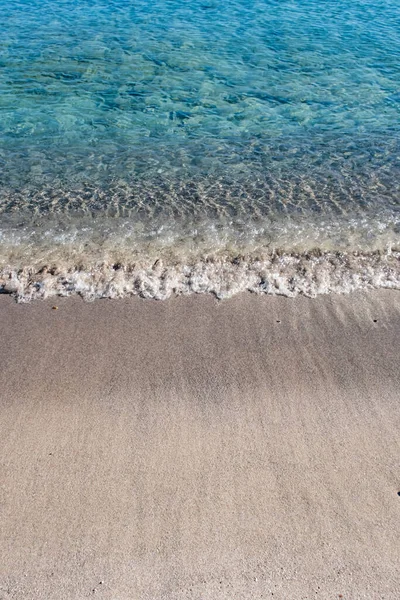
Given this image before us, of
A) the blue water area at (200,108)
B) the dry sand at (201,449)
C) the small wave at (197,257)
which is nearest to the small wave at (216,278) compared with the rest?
the small wave at (197,257)

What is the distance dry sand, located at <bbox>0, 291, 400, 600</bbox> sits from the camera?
365cm

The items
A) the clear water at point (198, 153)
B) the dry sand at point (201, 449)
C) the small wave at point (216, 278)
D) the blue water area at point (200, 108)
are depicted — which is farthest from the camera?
the blue water area at point (200, 108)

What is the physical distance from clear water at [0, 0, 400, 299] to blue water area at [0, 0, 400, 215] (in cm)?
4

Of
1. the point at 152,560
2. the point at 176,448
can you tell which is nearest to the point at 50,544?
the point at 152,560

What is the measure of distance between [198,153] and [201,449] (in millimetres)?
6298

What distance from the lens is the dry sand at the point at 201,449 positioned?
3654 mm

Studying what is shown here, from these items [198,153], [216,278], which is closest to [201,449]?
[216,278]

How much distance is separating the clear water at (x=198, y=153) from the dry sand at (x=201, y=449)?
0.75 m

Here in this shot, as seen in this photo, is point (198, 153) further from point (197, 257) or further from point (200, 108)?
point (197, 257)

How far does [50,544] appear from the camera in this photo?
3773 millimetres

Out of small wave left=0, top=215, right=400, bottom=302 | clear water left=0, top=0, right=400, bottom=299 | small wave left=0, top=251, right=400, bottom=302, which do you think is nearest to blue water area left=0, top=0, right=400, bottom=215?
clear water left=0, top=0, right=400, bottom=299

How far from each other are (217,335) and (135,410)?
1.30 meters

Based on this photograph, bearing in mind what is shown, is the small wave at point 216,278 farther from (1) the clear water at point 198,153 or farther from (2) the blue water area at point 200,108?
(2) the blue water area at point 200,108

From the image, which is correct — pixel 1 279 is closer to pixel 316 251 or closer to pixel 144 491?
pixel 144 491
